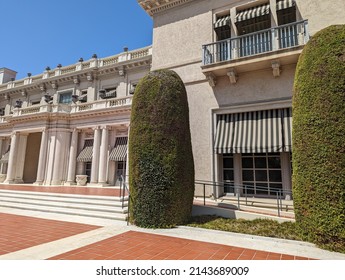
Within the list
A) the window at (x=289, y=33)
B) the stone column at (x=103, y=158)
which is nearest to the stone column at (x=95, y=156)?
the stone column at (x=103, y=158)

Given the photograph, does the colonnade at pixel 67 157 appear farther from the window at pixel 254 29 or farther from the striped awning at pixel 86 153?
the window at pixel 254 29

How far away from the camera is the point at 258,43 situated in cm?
985

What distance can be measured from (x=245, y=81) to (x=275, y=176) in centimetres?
457

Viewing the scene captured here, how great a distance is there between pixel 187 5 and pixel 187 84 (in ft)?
16.0

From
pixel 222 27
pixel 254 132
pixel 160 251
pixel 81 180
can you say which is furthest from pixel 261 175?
pixel 81 180

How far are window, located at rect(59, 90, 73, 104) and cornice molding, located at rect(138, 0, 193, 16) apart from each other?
10775mm

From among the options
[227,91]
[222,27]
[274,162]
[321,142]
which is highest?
[222,27]

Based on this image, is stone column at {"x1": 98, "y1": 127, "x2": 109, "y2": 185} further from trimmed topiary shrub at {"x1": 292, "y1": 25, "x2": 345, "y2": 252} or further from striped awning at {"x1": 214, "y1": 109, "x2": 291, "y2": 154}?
trimmed topiary shrub at {"x1": 292, "y1": 25, "x2": 345, "y2": 252}

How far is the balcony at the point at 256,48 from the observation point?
887cm

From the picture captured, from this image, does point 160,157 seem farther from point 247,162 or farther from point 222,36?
point 222,36

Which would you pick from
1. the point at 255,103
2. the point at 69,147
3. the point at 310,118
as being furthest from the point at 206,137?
the point at 69,147

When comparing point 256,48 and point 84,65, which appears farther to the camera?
point 84,65
